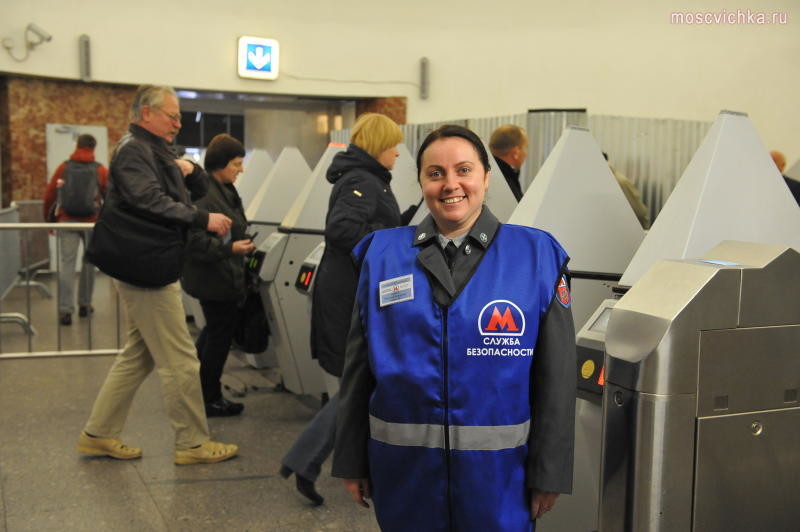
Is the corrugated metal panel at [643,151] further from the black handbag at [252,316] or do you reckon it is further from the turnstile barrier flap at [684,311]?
the turnstile barrier flap at [684,311]

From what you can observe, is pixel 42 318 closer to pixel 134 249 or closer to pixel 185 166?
pixel 185 166

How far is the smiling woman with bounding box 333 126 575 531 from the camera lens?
71.9 inches

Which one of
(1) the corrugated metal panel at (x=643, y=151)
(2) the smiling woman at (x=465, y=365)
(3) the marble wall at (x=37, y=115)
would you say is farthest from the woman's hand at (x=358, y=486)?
(3) the marble wall at (x=37, y=115)

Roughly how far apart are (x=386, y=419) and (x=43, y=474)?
105 inches

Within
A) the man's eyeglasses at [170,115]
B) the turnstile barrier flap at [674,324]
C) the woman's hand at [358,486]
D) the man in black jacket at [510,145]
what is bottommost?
the woman's hand at [358,486]

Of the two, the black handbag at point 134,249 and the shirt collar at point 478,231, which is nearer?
the shirt collar at point 478,231

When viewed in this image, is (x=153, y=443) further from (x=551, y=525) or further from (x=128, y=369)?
(x=551, y=525)

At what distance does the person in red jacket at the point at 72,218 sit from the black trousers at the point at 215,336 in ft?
10.4

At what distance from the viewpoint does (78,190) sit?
816 centimetres

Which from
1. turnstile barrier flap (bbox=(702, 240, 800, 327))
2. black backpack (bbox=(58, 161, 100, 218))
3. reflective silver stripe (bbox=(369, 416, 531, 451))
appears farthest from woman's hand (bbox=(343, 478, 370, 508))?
black backpack (bbox=(58, 161, 100, 218))

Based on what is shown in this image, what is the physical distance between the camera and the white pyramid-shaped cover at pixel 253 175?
7996 millimetres

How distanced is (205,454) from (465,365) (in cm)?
261

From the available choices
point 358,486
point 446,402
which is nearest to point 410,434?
point 446,402

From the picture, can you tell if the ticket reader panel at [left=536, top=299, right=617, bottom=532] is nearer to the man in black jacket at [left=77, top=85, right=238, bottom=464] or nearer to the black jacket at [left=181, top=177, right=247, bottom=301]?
the man in black jacket at [left=77, top=85, right=238, bottom=464]
